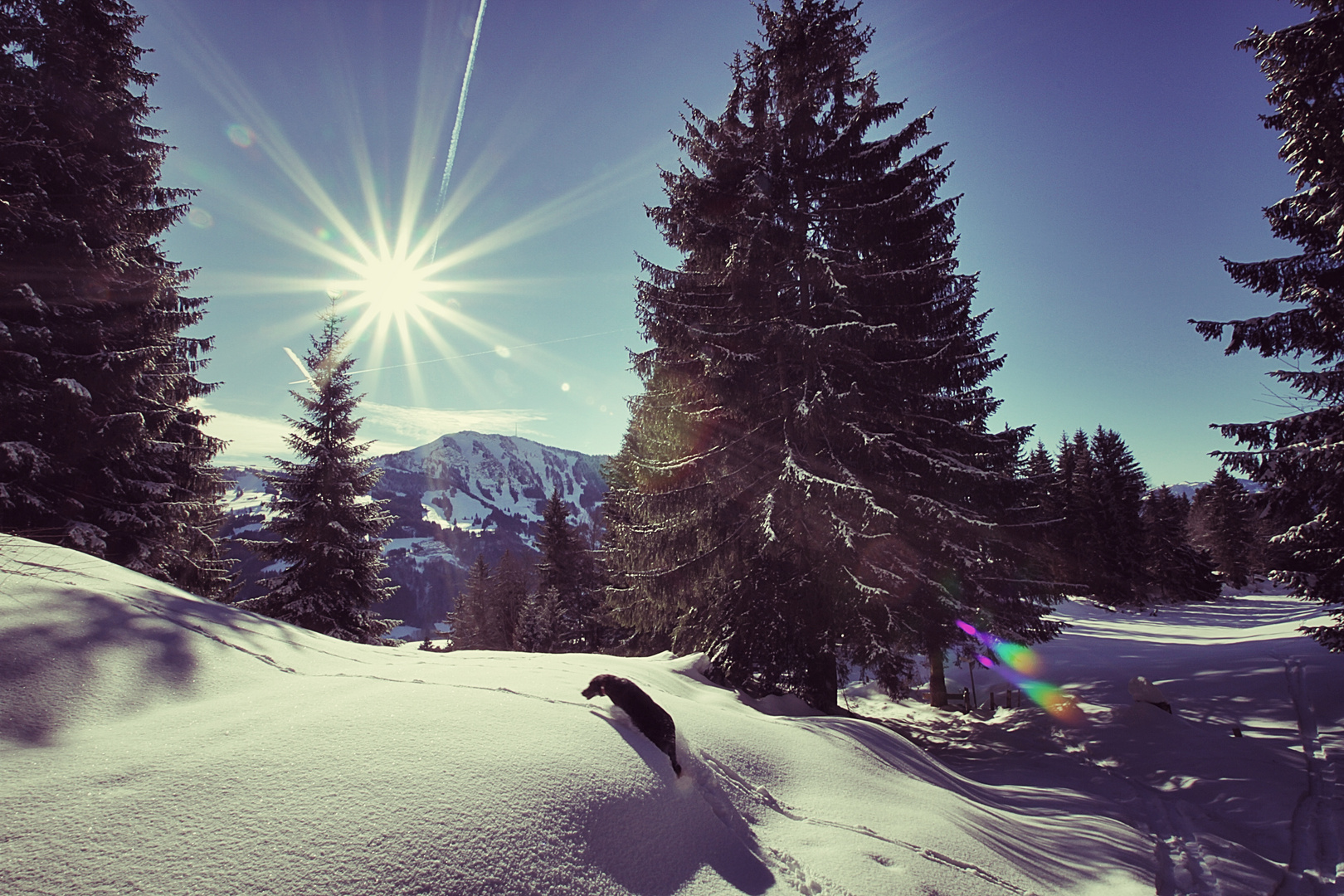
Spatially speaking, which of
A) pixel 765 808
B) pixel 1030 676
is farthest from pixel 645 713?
pixel 1030 676

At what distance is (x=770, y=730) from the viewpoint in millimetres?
5371

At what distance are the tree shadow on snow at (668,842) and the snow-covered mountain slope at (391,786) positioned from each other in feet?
0.05

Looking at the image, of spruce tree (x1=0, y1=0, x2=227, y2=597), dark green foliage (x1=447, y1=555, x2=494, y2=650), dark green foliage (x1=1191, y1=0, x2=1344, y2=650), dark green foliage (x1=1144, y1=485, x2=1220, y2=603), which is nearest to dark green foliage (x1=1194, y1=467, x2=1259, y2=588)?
dark green foliage (x1=1144, y1=485, x2=1220, y2=603)

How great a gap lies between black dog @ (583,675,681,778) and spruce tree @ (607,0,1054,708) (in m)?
5.11

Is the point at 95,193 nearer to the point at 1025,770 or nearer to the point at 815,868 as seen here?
the point at 815,868

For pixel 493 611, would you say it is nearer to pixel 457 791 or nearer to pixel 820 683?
pixel 820 683

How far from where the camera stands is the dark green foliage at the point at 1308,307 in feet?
25.9

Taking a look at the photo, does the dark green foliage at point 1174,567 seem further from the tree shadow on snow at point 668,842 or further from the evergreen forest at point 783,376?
the tree shadow on snow at point 668,842

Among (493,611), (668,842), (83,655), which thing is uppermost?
(83,655)

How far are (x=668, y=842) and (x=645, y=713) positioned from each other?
1.16 metres

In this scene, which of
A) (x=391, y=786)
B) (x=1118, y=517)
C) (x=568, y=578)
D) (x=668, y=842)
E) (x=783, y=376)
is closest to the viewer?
(x=391, y=786)

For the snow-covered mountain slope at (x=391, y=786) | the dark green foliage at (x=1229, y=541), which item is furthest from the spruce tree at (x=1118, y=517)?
the snow-covered mountain slope at (x=391, y=786)

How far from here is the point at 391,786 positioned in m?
2.59

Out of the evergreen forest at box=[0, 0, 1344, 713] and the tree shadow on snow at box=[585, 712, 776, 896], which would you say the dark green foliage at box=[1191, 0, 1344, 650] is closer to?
the evergreen forest at box=[0, 0, 1344, 713]
